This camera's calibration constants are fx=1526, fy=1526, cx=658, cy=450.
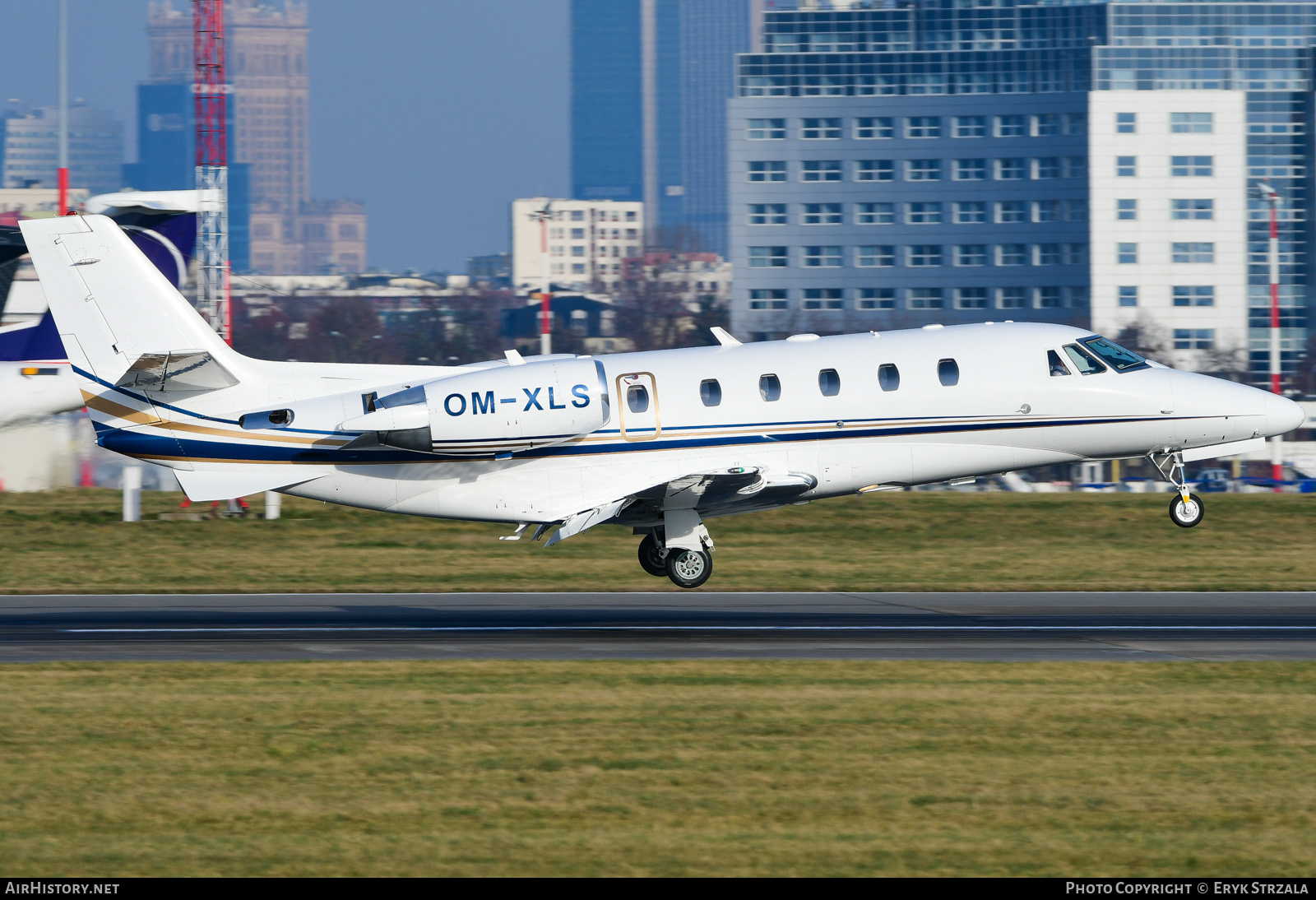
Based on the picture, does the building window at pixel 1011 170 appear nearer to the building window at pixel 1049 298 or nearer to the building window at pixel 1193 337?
the building window at pixel 1049 298

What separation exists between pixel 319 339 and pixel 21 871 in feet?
315

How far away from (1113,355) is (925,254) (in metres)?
101

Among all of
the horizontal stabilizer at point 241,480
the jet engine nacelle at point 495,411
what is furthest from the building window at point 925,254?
the horizontal stabilizer at point 241,480

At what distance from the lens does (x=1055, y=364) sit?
2266 cm

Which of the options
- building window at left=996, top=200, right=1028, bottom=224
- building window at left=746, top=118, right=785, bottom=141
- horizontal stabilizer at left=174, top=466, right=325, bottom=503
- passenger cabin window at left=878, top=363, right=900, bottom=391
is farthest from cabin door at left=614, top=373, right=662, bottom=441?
building window at left=996, top=200, right=1028, bottom=224

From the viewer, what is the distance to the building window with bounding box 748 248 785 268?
121m

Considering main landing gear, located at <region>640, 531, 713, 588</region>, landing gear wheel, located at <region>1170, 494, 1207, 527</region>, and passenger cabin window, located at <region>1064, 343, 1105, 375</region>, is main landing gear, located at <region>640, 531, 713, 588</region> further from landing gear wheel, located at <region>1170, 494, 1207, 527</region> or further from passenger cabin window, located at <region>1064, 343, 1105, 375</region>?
landing gear wheel, located at <region>1170, 494, 1207, 527</region>

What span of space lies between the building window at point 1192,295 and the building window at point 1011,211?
14.4m

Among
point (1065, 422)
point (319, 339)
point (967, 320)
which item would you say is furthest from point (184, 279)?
point (967, 320)

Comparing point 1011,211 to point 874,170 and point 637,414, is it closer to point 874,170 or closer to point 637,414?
point 874,170

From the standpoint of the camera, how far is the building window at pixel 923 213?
12269cm

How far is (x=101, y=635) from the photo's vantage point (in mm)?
19812

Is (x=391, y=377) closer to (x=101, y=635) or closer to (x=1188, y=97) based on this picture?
(x=101, y=635)

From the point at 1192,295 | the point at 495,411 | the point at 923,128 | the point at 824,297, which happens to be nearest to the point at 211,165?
the point at 495,411
